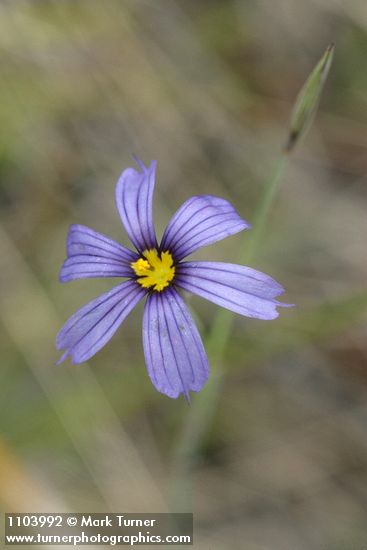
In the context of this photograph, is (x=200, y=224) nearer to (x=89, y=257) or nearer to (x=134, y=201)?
(x=134, y=201)

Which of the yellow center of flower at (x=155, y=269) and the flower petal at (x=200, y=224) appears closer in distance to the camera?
the flower petal at (x=200, y=224)

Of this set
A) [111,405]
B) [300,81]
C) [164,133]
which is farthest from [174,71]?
[111,405]

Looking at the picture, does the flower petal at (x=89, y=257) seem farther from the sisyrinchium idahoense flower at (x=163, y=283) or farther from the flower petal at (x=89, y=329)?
the flower petal at (x=89, y=329)

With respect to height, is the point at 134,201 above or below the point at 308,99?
below

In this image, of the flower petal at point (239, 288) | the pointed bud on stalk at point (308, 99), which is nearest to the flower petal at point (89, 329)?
the flower petal at point (239, 288)

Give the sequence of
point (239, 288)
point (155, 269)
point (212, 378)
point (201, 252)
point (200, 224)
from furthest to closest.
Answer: point (201, 252) < point (212, 378) < point (155, 269) < point (200, 224) < point (239, 288)

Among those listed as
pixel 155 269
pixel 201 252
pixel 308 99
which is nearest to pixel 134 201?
pixel 155 269
